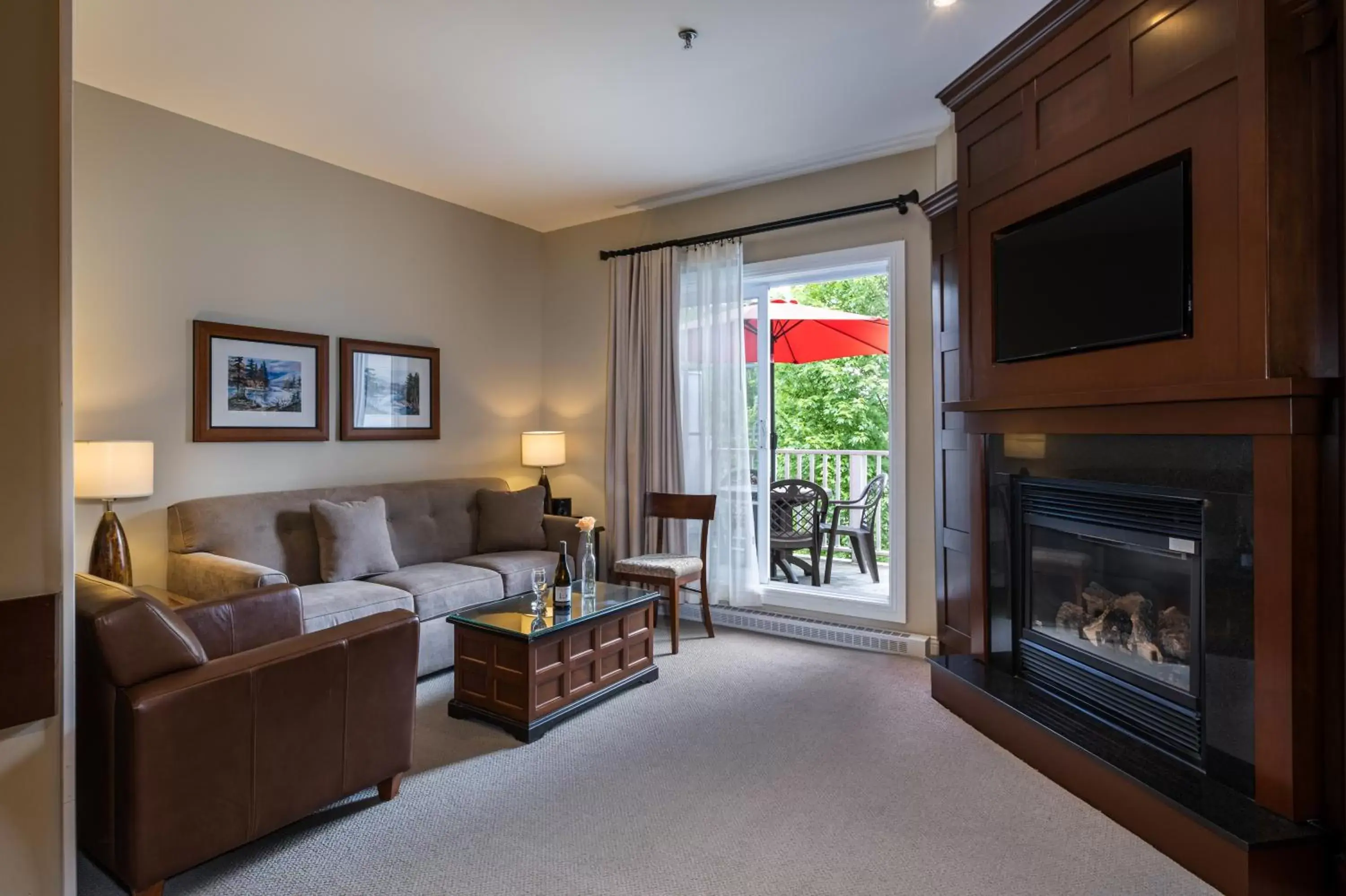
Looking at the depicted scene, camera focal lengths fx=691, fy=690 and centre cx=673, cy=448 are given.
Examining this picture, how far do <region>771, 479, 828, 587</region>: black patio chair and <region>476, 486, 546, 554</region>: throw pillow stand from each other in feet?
5.49

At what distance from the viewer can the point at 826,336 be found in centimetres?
562

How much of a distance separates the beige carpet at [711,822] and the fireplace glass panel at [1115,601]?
1.74 ft

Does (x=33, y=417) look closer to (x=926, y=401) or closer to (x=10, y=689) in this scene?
(x=10, y=689)

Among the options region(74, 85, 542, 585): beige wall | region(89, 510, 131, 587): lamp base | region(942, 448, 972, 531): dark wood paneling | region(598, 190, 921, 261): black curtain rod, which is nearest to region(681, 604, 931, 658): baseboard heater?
region(942, 448, 972, 531): dark wood paneling

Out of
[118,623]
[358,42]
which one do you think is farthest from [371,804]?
[358,42]

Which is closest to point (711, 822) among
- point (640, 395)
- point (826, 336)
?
point (640, 395)

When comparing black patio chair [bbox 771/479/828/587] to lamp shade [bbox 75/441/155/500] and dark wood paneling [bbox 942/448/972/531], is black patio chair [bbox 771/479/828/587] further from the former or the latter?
lamp shade [bbox 75/441/155/500]

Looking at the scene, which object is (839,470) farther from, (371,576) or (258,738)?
(258,738)

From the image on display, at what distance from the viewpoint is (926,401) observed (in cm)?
386

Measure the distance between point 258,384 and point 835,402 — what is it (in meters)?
6.16

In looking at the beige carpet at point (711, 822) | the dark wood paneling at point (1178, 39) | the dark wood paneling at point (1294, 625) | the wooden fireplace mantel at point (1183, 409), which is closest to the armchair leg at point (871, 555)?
the beige carpet at point (711, 822)

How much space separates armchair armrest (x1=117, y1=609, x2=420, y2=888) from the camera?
1695 millimetres

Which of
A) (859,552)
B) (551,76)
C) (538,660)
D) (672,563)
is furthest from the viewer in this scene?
(859,552)

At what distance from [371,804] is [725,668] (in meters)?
1.90
